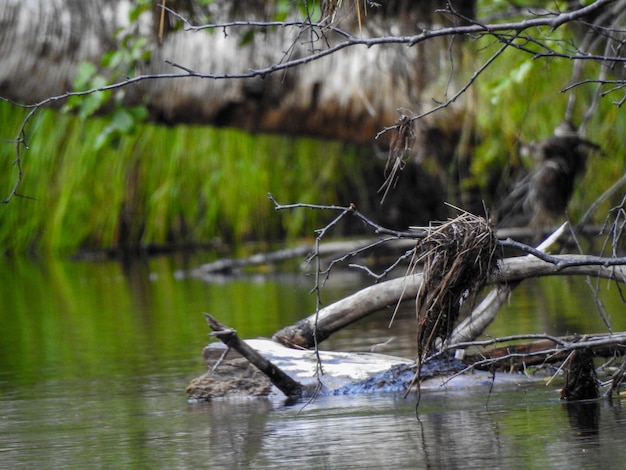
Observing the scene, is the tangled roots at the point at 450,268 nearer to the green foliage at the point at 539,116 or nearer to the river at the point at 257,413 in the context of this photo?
the river at the point at 257,413

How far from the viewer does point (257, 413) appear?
447cm

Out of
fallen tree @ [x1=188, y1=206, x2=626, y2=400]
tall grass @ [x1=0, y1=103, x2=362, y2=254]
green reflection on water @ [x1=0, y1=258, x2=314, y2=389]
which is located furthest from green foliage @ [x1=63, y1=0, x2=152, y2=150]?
tall grass @ [x1=0, y1=103, x2=362, y2=254]

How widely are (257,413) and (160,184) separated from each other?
13496 millimetres

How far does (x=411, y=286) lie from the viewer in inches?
192

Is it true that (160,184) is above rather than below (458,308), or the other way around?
above

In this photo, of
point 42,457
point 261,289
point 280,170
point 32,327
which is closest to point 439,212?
point 280,170

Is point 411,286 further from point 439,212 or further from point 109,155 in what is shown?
point 109,155

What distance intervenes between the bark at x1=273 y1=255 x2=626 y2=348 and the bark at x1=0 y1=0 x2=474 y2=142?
12.1 ft

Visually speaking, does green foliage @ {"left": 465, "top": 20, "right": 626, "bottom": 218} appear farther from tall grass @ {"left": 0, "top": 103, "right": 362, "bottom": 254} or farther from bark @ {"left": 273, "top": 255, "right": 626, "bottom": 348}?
bark @ {"left": 273, "top": 255, "right": 626, "bottom": 348}

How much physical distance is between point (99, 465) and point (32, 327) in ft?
16.5

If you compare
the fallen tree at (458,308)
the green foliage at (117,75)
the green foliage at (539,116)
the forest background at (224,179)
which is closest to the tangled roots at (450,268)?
the fallen tree at (458,308)

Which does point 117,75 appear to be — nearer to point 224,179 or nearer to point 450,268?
point 450,268

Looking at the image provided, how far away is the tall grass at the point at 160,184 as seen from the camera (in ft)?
53.8

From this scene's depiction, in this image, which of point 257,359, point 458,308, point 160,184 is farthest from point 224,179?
point 458,308
